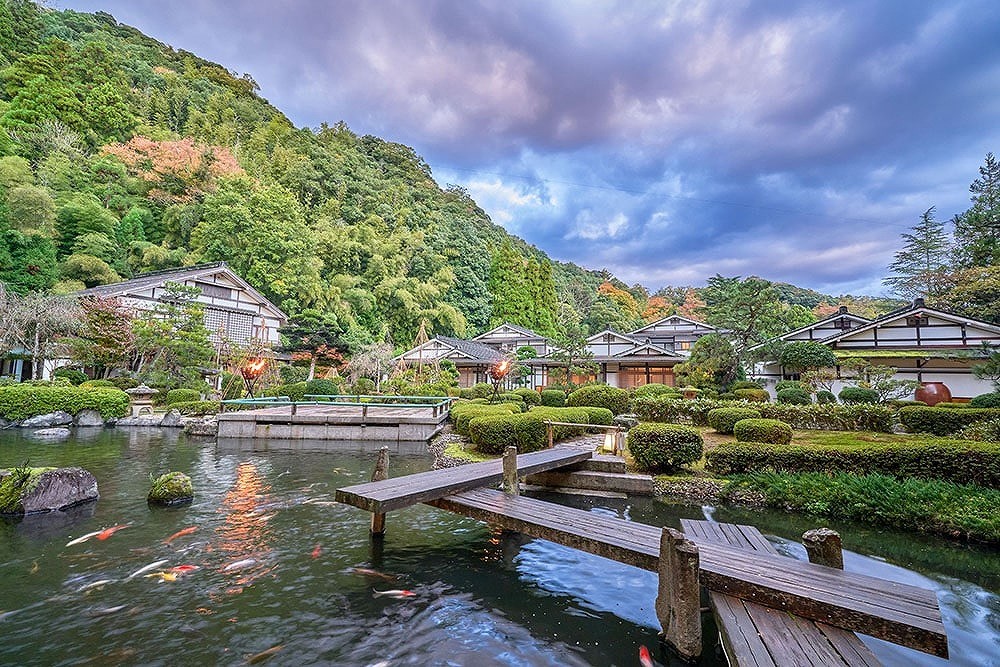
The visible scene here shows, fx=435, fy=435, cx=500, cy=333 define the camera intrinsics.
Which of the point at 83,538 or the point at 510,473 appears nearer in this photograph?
the point at 83,538

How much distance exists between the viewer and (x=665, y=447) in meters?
9.50

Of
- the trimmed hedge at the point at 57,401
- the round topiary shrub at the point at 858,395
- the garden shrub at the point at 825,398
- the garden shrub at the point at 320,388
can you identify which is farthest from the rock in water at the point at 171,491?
the round topiary shrub at the point at 858,395

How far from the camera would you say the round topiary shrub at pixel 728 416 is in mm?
12422

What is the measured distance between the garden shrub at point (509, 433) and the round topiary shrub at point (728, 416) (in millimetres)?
5629

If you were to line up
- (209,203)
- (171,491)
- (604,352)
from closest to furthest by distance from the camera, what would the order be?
(171,491)
(209,203)
(604,352)

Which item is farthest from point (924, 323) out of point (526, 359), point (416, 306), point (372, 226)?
point (372, 226)

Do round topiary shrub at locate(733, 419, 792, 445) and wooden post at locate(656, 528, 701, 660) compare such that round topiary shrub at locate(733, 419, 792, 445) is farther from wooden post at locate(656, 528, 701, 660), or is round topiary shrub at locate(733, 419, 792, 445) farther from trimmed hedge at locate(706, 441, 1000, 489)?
wooden post at locate(656, 528, 701, 660)

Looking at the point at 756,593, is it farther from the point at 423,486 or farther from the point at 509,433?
the point at 509,433

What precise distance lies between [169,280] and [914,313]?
122ft

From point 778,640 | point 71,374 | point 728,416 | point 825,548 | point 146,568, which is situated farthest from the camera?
point 71,374

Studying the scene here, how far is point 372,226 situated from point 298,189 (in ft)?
23.0

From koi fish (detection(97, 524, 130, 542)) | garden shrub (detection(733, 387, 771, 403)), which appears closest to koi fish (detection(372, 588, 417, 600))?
koi fish (detection(97, 524, 130, 542))

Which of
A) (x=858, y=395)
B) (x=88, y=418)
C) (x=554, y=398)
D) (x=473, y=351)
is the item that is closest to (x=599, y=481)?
(x=554, y=398)

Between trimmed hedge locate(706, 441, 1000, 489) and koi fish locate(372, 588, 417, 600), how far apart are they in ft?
23.6
